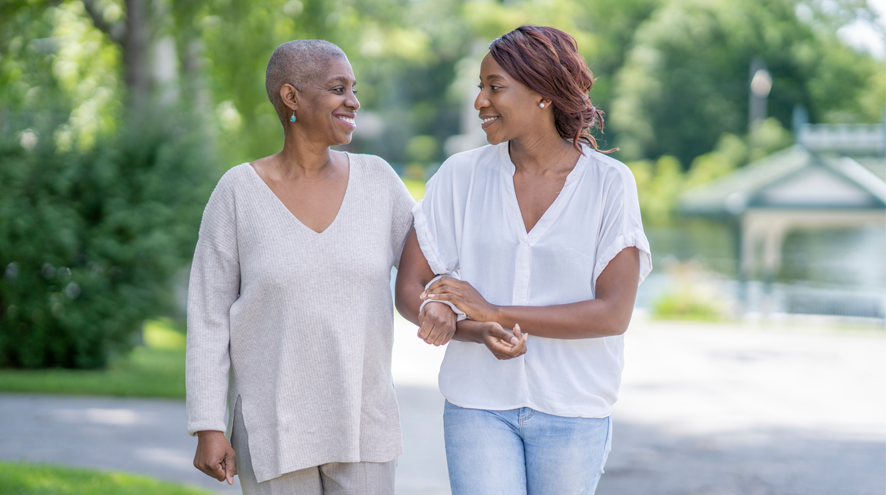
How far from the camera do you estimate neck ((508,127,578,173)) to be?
8.07 feet

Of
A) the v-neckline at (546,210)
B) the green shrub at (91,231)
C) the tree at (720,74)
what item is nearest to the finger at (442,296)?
the v-neckline at (546,210)

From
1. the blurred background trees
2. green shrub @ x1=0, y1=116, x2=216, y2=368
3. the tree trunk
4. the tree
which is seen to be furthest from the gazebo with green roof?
the tree

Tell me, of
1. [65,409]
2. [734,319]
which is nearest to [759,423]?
[65,409]

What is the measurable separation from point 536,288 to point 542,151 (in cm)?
38

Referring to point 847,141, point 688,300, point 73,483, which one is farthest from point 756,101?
point 73,483

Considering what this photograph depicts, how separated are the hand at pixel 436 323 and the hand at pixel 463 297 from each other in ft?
0.10

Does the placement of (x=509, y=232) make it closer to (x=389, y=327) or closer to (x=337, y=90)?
(x=389, y=327)

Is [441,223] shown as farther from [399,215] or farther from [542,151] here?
[542,151]

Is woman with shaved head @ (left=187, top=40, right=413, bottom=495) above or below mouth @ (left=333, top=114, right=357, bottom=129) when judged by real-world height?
below

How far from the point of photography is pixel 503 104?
7.74 feet

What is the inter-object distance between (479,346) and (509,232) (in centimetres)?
31

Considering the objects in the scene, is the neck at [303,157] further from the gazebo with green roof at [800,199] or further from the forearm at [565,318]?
the gazebo with green roof at [800,199]

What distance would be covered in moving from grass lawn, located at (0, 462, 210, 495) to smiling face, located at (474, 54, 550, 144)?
10.2 feet

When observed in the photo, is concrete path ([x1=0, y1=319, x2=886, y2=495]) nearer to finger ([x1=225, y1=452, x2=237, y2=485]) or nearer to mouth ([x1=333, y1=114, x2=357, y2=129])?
finger ([x1=225, y1=452, x2=237, y2=485])
